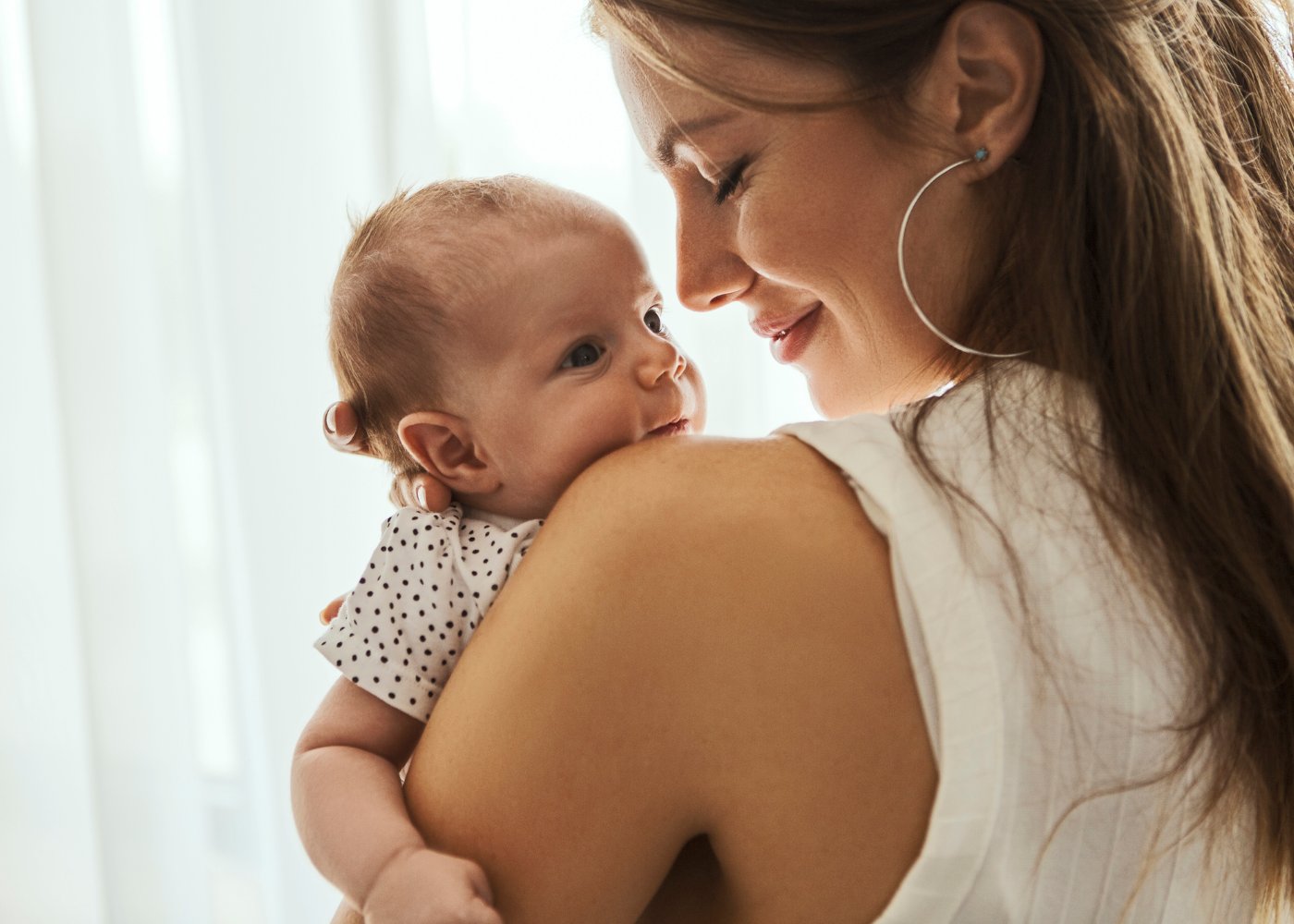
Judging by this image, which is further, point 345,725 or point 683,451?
point 345,725

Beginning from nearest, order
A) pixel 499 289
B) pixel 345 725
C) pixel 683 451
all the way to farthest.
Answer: pixel 683 451 → pixel 345 725 → pixel 499 289

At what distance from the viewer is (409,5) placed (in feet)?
8.55

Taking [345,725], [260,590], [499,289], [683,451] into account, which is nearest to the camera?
[683,451]

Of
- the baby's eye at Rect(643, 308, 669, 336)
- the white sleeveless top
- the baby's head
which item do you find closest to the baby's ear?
the baby's head

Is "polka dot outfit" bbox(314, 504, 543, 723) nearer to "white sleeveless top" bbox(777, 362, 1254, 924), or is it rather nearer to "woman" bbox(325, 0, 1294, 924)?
"woman" bbox(325, 0, 1294, 924)

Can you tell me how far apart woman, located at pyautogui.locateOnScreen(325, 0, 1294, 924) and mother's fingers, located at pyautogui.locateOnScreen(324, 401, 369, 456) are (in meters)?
0.39

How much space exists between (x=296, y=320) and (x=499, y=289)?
145 cm

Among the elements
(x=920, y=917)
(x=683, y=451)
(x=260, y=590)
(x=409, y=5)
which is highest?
(x=409, y=5)

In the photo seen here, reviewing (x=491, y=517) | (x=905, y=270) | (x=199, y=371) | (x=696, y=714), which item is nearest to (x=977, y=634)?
(x=696, y=714)

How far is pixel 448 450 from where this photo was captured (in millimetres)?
1170

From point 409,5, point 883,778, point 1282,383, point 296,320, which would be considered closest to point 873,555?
point 883,778

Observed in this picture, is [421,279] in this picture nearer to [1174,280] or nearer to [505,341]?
[505,341]

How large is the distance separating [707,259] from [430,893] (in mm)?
724

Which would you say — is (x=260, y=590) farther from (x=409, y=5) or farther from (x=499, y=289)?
(x=499, y=289)
